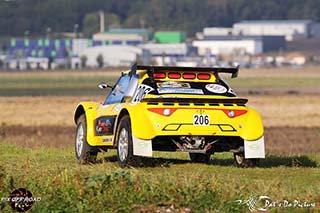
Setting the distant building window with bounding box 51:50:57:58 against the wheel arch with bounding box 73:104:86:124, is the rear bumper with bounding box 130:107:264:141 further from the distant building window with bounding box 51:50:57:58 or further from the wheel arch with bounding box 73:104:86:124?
the distant building window with bounding box 51:50:57:58

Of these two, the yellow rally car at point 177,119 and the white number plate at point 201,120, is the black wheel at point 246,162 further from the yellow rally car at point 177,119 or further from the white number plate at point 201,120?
the white number plate at point 201,120

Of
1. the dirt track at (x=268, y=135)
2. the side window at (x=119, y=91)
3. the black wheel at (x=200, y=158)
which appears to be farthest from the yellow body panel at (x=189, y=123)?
the dirt track at (x=268, y=135)

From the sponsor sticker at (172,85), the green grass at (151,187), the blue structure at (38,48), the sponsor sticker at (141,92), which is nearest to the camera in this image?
the green grass at (151,187)

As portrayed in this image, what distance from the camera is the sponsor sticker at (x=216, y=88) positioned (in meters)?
15.6

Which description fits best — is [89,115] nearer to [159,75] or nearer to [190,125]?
[159,75]

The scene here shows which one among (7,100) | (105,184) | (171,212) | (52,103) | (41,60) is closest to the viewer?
(171,212)

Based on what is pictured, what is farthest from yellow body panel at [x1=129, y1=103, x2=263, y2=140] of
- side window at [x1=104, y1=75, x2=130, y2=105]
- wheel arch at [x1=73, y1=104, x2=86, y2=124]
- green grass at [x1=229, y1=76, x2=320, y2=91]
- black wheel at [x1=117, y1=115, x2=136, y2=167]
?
green grass at [x1=229, y1=76, x2=320, y2=91]

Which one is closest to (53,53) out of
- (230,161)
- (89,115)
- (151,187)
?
(230,161)

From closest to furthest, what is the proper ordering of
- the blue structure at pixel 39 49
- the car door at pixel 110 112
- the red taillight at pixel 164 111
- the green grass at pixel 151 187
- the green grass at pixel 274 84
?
1. the green grass at pixel 151 187
2. the red taillight at pixel 164 111
3. the car door at pixel 110 112
4. the green grass at pixel 274 84
5. the blue structure at pixel 39 49

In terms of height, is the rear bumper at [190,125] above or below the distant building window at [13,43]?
above

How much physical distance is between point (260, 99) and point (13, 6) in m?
122

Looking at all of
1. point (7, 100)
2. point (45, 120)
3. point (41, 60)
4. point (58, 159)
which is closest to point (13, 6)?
point (41, 60)

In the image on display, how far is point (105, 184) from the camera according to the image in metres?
11.8

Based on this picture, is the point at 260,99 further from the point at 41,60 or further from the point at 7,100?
the point at 41,60
